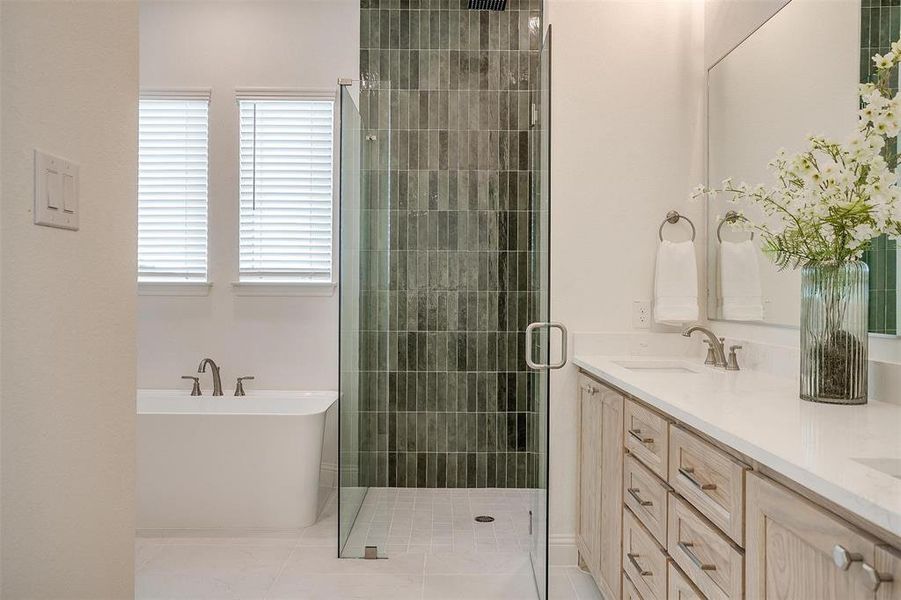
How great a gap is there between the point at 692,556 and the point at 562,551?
128 cm

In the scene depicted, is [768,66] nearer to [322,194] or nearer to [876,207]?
[876,207]

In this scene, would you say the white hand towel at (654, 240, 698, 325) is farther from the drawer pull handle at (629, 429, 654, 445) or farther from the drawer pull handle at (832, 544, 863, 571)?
the drawer pull handle at (832, 544, 863, 571)

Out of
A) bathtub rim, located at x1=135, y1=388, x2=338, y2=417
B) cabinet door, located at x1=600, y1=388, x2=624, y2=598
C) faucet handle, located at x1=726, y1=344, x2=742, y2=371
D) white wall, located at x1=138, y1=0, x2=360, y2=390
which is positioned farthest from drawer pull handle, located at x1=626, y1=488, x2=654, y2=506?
white wall, located at x1=138, y1=0, x2=360, y2=390

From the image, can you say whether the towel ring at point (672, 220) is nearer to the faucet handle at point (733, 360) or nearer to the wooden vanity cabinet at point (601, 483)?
the faucet handle at point (733, 360)

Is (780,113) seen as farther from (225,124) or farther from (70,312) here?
(225,124)

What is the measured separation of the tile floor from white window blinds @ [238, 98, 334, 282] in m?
1.49

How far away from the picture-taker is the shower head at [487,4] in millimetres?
3436

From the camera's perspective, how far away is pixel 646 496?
1776mm

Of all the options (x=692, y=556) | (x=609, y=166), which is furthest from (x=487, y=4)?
(x=692, y=556)

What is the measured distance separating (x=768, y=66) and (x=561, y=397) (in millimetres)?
1471

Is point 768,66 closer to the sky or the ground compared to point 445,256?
closer to the sky

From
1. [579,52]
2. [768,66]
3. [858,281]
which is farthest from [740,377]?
[579,52]

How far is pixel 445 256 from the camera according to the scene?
11.8 feet

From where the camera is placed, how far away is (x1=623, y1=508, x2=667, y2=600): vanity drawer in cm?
165
